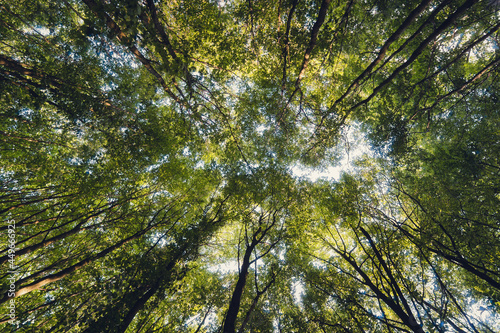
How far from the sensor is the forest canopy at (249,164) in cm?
582

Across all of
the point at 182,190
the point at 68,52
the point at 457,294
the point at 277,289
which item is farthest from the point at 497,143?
the point at 68,52

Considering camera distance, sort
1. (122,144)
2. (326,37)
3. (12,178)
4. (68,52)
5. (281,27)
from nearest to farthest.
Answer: (326,37) → (281,27) → (68,52) → (122,144) → (12,178)

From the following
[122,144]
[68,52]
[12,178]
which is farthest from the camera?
[12,178]

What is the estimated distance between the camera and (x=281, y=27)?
238 inches

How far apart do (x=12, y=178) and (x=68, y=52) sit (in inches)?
256

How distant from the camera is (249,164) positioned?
31.2 feet

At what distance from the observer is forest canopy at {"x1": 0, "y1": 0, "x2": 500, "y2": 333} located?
5.82m

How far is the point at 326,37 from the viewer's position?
5.28 metres

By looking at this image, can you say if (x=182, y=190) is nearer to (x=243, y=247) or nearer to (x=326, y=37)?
(x=243, y=247)

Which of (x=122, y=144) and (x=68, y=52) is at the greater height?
(x=68, y=52)

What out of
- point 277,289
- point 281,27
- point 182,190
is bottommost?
point 277,289

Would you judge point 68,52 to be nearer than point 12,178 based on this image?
Yes

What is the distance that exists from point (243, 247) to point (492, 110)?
1429 centimetres

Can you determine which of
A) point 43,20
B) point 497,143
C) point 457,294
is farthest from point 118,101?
point 457,294
